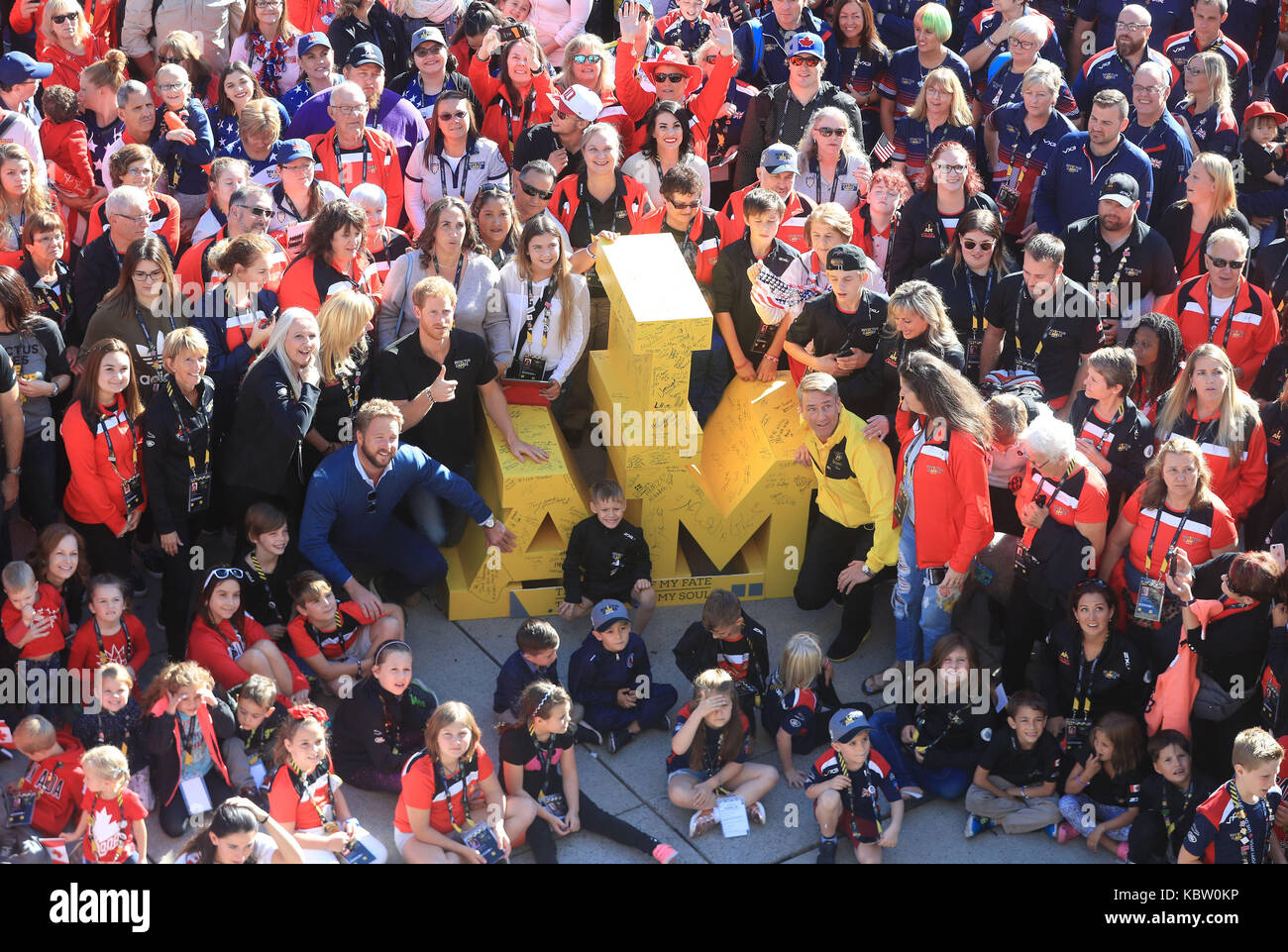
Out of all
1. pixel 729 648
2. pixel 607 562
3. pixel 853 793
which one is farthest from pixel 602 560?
pixel 853 793

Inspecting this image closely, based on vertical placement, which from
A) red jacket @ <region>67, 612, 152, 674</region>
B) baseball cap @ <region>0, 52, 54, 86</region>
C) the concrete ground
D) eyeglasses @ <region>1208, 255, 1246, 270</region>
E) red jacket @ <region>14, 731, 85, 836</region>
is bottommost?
the concrete ground

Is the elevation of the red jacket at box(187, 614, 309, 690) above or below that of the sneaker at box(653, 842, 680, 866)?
above

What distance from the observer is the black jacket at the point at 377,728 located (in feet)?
24.1

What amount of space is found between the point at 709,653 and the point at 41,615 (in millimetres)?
3036

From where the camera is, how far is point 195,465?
777 centimetres

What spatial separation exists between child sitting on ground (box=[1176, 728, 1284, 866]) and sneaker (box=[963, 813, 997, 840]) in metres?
0.87

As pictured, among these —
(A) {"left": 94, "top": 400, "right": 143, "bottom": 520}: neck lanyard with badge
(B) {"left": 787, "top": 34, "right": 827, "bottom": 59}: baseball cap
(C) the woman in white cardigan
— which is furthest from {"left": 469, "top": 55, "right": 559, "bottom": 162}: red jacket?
(A) {"left": 94, "top": 400, "right": 143, "bottom": 520}: neck lanyard with badge

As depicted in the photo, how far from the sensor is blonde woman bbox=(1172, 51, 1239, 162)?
34.4 feet

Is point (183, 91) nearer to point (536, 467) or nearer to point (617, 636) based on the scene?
point (536, 467)

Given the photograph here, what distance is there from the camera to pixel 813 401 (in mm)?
8141

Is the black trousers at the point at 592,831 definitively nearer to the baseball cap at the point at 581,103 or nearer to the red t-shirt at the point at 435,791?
the red t-shirt at the point at 435,791

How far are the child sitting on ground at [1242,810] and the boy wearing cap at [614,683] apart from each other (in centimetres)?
246

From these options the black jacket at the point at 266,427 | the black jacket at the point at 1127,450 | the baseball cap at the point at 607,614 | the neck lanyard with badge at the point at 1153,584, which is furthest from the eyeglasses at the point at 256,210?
the neck lanyard with badge at the point at 1153,584

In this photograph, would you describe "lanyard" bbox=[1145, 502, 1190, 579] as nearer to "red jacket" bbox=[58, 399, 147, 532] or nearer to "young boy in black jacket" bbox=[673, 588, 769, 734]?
"young boy in black jacket" bbox=[673, 588, 769, 734]
